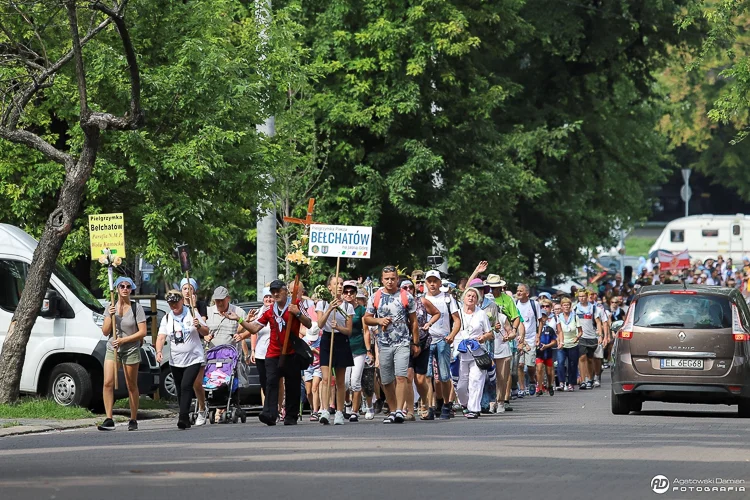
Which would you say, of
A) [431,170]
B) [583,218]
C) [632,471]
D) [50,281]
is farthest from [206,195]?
[583,218]

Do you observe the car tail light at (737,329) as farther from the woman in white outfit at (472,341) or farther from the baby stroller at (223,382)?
the baby stroller at (223,382)

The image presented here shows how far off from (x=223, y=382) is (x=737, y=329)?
246 inches

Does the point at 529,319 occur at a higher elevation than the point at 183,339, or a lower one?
higher

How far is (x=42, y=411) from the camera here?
21484 millimetres

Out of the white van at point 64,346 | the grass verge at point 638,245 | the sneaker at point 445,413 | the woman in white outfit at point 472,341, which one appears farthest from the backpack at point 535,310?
the grass verge at point 638,245

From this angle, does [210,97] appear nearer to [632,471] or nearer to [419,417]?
[419,417]

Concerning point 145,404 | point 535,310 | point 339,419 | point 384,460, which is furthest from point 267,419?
point 535,310

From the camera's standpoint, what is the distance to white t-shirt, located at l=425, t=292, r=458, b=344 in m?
20.8

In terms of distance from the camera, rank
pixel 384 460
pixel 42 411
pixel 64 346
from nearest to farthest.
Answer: pixel 384 460 < pixel 42 411 < pixel 64 346

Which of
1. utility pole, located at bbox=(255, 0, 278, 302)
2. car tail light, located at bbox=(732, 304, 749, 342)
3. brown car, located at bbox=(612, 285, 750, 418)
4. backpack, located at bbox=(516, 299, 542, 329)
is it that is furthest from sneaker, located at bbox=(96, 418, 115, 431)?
utility pole, located at bbox=(255, 0, 278, 302)

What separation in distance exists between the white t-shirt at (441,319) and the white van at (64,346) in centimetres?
464

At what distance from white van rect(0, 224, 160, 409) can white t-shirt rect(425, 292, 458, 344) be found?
4640mm

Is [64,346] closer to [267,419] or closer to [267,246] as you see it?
[267,419]

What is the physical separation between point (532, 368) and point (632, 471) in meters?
16.3
